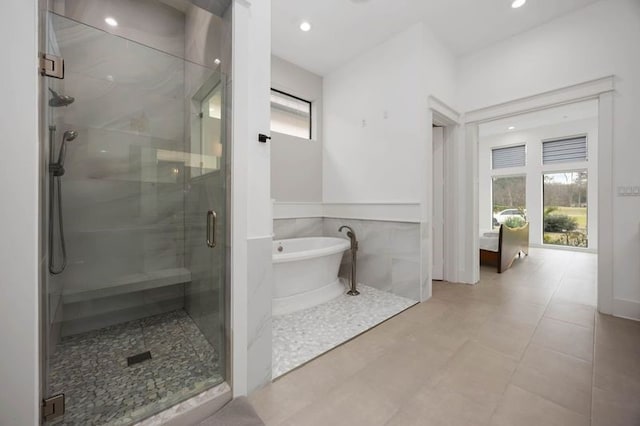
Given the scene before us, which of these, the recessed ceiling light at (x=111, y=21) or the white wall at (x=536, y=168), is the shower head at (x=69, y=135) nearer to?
the recessed ceiling light at (x=111, y=21)

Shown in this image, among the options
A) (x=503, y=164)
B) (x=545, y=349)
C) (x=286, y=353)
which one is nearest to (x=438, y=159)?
(x=545, y=349)

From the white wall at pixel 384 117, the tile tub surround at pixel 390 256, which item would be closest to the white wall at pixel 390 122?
the white wall at pixel 384 117

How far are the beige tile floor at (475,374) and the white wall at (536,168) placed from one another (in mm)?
4726

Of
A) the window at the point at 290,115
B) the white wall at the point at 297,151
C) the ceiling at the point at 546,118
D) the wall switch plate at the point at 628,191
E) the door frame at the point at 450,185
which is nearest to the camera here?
the wall switch plate at the point at 628,191

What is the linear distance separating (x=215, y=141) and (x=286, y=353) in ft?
5.09

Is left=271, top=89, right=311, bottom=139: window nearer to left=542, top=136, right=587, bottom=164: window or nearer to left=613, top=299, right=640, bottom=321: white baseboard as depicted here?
left=613, top=299, right=640, bottom=321: white baseboard

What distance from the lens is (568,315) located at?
95.7 inches

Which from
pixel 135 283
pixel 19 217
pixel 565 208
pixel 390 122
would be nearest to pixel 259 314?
pixel 19 217

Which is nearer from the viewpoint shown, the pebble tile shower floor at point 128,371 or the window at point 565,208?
the pebble tile shower floor at point 128,371

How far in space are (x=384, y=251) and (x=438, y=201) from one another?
1.15 meters

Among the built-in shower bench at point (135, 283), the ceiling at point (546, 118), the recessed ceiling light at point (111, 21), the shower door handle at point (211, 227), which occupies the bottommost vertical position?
the built-in shower bench at point (135, 283)

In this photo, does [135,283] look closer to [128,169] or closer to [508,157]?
[128,169]

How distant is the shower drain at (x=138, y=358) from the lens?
167cm

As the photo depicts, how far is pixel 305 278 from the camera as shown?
268 cm
